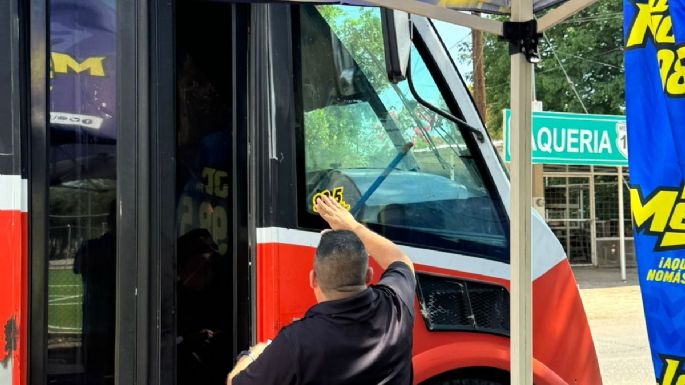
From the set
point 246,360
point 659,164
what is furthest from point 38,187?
point 659,164

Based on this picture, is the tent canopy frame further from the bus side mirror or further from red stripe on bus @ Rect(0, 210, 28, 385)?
red stripe on bus @ Rect(0, 210, 28, 385)

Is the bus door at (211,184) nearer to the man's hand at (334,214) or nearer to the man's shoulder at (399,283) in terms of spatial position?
the man's hand at (334,214)

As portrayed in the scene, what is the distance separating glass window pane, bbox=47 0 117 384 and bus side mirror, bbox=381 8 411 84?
3.43ft

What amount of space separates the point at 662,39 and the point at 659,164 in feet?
1.25

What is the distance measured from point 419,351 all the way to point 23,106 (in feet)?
6.08

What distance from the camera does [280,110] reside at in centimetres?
277

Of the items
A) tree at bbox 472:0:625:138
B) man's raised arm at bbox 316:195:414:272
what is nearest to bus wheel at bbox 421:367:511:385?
man's raised arm at bbox 316:195:414:272

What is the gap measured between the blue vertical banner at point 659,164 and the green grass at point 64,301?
1959 millimetres

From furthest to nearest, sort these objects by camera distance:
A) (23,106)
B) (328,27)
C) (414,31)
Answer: (414,31), (328,27), (23,106)

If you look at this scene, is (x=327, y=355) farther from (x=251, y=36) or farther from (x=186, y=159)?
(x=251, y=36)

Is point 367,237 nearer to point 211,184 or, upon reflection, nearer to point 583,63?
point 211,184

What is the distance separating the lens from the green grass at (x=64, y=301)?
2.49 m

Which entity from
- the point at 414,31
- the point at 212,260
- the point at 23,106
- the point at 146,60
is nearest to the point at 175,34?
the point at 146,60

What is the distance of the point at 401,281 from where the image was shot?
7.62 ft
